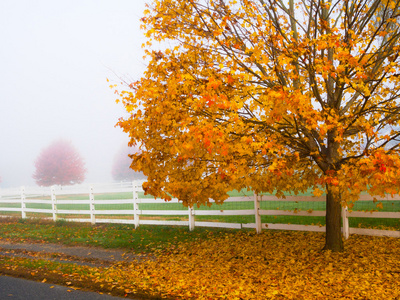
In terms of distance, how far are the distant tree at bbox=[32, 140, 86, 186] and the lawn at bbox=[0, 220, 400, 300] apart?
149ft

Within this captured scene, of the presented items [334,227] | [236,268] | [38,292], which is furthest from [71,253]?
[334,227]

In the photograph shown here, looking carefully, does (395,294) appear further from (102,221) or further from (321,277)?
(102,221)

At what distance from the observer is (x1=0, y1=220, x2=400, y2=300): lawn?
670cm

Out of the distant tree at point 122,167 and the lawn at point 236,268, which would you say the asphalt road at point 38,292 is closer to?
the lawn at point 236,268

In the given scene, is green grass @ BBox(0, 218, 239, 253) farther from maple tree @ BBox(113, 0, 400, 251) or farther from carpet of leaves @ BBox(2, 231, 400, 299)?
maple tree @ BBox(113, 0, 400, 251)

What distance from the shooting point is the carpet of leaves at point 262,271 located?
6648 millimetres

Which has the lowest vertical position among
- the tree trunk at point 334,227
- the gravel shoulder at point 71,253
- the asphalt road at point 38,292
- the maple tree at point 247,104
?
the gravel shoulder at point 71,253

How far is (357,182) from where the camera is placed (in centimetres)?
643

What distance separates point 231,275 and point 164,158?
2.79m

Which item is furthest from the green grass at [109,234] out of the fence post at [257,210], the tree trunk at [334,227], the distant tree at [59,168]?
the distant tree at [59,168]

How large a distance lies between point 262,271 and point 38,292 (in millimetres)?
4412

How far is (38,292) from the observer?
22.3 feet

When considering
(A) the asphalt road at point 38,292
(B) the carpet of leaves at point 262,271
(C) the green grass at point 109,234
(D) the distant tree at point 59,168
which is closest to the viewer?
(A) the asphalt road at point 38,292

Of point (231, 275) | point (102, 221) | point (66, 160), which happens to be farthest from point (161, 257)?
point (66, 160)
